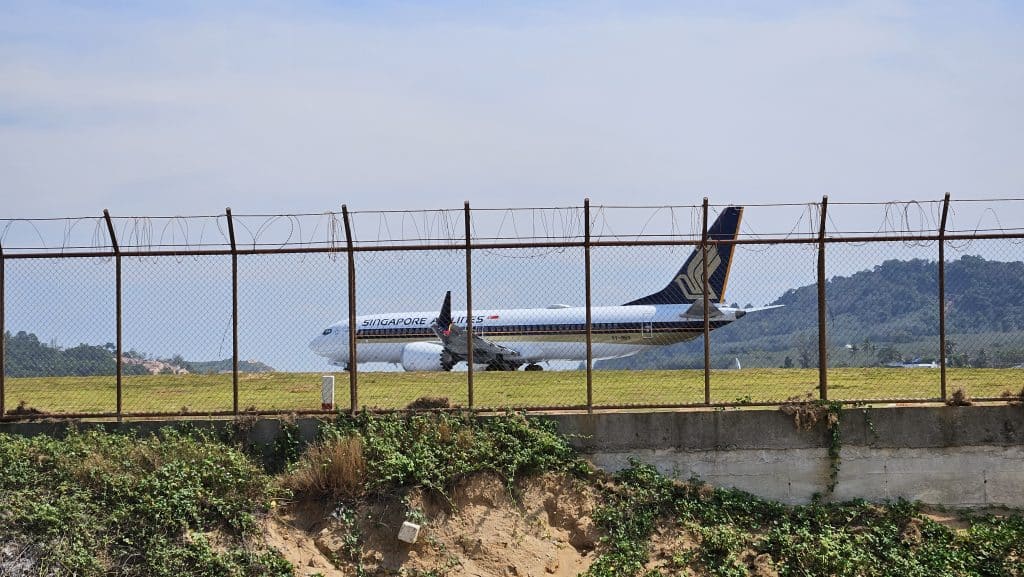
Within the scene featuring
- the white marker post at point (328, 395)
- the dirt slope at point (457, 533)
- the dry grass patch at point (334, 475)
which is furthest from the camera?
the white marker post at point (328, 395)

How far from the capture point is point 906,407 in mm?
13211

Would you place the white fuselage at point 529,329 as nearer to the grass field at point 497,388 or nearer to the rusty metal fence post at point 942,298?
the grass field at point 497,388

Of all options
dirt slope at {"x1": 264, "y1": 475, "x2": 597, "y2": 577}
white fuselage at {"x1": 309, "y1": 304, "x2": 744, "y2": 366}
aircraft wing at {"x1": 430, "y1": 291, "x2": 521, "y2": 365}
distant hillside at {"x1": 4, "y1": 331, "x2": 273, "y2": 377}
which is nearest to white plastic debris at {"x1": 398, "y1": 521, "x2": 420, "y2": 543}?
dirt slope at {"x1": 264, "y1": 475, "x2": 597, "y2": 577}

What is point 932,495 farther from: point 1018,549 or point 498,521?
point 498,521

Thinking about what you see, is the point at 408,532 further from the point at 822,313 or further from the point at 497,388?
the point at 497,388

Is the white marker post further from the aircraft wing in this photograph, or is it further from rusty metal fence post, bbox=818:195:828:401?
the aircraft wing

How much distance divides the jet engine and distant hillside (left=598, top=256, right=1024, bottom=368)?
23.1 m

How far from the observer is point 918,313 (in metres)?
18.0

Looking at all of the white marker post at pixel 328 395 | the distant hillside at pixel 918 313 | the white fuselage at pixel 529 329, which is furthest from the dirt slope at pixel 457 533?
the white fuselage at pixel 529 329

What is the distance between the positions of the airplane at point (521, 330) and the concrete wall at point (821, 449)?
73.4ft

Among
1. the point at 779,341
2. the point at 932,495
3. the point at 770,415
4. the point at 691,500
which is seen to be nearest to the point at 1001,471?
the point at 932,495

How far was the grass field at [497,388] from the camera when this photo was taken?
51.7 feet

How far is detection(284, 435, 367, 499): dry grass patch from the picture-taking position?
12.0m

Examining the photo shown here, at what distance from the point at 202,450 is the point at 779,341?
1564cm
